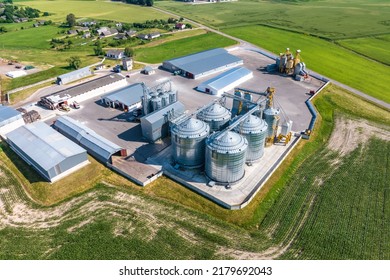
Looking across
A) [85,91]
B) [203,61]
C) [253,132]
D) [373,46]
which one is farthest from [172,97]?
[373,46]

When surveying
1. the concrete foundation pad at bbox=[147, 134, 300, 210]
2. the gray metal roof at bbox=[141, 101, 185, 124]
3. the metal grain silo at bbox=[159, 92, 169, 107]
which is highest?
the metal grain silo at bbox=[159, 92, 169, 107]

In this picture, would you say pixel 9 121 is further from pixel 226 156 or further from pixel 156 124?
pixel 226 156

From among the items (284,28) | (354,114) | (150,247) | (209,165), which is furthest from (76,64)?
(284,28)

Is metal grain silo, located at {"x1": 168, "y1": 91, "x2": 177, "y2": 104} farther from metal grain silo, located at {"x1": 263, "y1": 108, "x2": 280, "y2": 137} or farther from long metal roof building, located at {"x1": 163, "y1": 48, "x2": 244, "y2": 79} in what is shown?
long metal roof building, located at {"x1": 163, "y1": 48, "x2": 244, "y2": 79}

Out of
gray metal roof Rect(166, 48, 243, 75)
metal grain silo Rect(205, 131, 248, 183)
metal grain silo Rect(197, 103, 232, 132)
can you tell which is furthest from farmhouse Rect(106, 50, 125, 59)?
metal grain silo Rect(205, 131, 248, 183)

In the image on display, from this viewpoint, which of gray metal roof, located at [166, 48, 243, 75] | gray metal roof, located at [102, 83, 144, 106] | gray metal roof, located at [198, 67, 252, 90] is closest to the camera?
gray metal roof, located at [102, 83, 144, 106]

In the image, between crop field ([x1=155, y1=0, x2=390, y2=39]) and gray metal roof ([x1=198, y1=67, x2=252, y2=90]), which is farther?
crop field ([x1=155, y1=0, x2=390, y2=39])

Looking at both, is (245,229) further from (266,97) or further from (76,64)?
(76,64)
